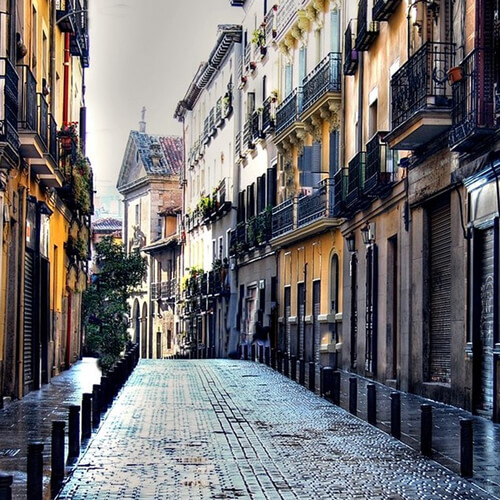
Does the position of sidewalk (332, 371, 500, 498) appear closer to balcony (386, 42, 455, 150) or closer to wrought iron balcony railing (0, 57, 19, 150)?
balcony (386, 42, 455, 150)

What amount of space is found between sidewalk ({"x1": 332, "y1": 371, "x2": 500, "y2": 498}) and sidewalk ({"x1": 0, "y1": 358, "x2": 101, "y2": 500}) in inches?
163

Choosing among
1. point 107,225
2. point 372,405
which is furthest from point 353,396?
point 107,225

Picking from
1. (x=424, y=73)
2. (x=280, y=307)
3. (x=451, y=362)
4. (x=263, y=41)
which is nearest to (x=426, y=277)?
(x=451, y=362)

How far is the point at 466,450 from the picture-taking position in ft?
38.4

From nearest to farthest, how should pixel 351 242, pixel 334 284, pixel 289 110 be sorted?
pixel 351 242 < pixel 334 284 < pixel 289 110

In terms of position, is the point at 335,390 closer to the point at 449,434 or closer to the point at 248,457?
the point at 449,434

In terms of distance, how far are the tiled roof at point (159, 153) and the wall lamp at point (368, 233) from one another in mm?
48002

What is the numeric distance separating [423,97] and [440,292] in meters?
3.79

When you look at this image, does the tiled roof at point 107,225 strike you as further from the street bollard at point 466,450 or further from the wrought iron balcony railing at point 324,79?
the street bollard at point 466,450

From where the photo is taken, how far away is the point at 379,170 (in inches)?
1014

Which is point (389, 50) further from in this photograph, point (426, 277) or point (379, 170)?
point (426, 277)

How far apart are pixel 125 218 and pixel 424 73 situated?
64.5 meters

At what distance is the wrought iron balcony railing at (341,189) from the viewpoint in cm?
2977

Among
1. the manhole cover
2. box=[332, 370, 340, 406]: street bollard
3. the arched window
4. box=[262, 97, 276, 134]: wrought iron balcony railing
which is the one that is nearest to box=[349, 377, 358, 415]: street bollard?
box=[332, 370, 340, 406]: street bollard
